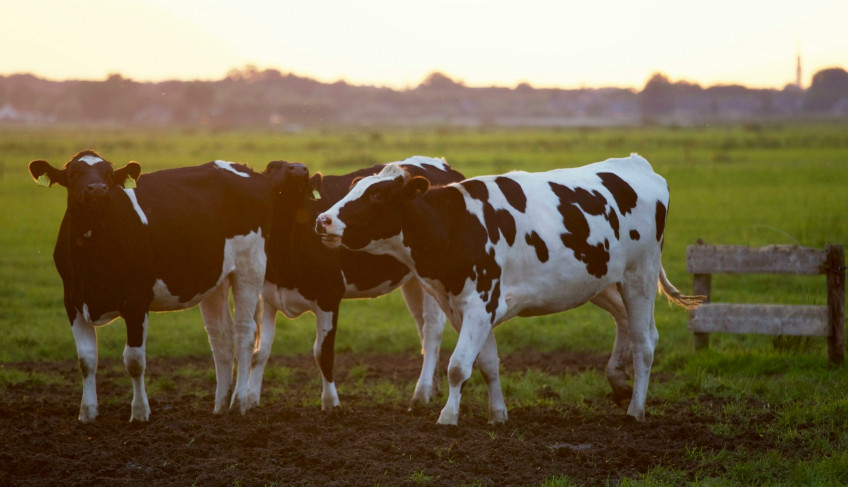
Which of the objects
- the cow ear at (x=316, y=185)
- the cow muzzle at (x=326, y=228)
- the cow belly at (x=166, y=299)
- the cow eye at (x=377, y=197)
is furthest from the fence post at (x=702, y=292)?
the cow belly at (x=166, y=299)

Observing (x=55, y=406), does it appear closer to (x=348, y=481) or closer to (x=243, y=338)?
(x=243, y=338)

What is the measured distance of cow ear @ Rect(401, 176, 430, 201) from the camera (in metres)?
8.00

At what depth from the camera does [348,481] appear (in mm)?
6695

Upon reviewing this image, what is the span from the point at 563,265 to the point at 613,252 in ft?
2.18

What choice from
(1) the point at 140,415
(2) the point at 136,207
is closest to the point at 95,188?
(2) the point at 136,207

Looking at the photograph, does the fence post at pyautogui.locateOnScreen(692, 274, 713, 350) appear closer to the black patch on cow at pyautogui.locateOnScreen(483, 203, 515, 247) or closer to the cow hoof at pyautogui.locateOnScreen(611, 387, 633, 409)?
the cow hoof at pyautogui.locateOnScreen(611, 387, 633, 409)

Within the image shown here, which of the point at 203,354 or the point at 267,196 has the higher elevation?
the point at 267,196

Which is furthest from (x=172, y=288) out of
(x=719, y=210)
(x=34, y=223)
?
(x=719, y=210)

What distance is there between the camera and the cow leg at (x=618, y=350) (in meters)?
9.64

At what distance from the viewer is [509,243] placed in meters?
8.39

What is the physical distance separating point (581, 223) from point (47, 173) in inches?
187

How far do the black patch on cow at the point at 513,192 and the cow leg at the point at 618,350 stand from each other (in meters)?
1.65

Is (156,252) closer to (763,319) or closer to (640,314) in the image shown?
(640,314)

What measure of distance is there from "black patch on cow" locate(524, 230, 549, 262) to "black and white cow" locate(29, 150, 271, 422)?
112 inches
